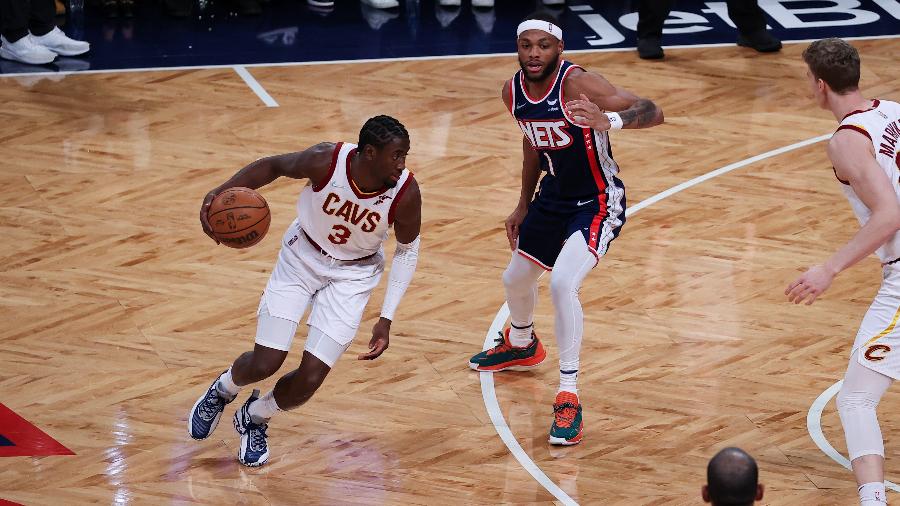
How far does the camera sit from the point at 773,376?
7.61m

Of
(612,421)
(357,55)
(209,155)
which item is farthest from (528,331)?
(357,55)

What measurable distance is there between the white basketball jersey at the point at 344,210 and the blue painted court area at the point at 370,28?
6.16 m

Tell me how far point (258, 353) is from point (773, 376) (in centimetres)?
279

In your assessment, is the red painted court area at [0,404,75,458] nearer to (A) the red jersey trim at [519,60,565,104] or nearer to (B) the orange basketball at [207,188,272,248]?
(B) the orange basketball at [207,188,272,248]

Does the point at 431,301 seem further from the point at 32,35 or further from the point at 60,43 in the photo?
the point at 32,35

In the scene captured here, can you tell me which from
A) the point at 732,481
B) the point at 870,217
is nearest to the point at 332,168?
the point at 870,217

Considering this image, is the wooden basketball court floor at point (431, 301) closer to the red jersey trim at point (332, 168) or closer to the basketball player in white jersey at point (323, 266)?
the basketball player in white jersey at point (323, 266)

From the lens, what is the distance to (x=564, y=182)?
23.6ft

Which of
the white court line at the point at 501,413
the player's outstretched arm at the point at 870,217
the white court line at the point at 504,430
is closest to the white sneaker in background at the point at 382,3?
the white court line at the point at 501,413

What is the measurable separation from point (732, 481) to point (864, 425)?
82.1 inches

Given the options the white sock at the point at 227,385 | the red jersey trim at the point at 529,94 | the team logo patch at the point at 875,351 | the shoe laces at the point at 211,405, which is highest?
the red jersey trim at the point at 529,94

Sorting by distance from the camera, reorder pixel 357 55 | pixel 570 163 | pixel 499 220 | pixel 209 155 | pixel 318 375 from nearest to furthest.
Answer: pixel 318 375 → pixel 570 163 → pixel 499 220 → pixel 209 155 → pixel 357 55

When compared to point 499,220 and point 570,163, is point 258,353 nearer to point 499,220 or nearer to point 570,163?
point 570,163

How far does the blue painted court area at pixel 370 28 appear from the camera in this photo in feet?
41.6
